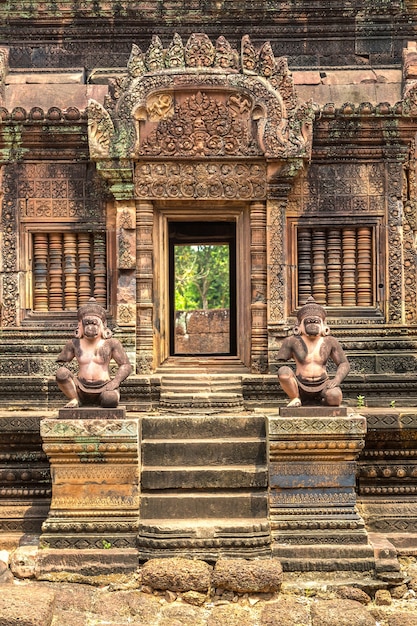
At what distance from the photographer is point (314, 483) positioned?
6477 millimetres

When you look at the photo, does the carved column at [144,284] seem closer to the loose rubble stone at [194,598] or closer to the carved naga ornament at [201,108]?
the carved naga ornament at [201,108]

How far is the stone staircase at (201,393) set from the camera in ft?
25.3

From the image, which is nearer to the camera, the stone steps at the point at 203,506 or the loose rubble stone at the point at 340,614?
the loose rubble stone at the point at 340,614

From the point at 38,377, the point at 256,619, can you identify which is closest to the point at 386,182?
the point at 38,377

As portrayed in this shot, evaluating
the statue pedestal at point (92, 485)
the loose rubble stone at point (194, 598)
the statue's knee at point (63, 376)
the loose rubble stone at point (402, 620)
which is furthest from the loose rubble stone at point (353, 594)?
the statue's knee at point (63, 376)

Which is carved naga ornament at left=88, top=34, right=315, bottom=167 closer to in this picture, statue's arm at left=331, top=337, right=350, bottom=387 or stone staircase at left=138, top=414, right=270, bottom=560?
statue's arm at left=331, top=337, right=350, bottom=387

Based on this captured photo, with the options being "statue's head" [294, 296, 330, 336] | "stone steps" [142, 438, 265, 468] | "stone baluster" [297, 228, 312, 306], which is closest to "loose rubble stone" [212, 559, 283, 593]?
"stone steps" [142, 438, 265, 468]

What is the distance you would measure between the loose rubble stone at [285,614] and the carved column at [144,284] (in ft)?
9.66

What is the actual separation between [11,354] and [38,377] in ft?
1.45

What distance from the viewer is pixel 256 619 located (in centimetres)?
558

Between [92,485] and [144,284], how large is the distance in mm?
2299

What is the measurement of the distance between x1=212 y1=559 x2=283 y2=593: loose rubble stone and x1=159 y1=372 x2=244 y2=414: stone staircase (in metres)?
1.98

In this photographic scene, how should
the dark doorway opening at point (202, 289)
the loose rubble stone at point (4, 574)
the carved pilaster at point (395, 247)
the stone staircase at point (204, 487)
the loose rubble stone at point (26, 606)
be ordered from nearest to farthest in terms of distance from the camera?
the loose rubble stone at point (26, 606) → the loose rubble stone at point (4, 574) → the stone staircase at point (204, 487) → the carved pilaster at point (395, 247) → the dark doorway opening at point (202, 289)

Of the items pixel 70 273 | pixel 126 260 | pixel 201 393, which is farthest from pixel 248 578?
pixel 70 273
